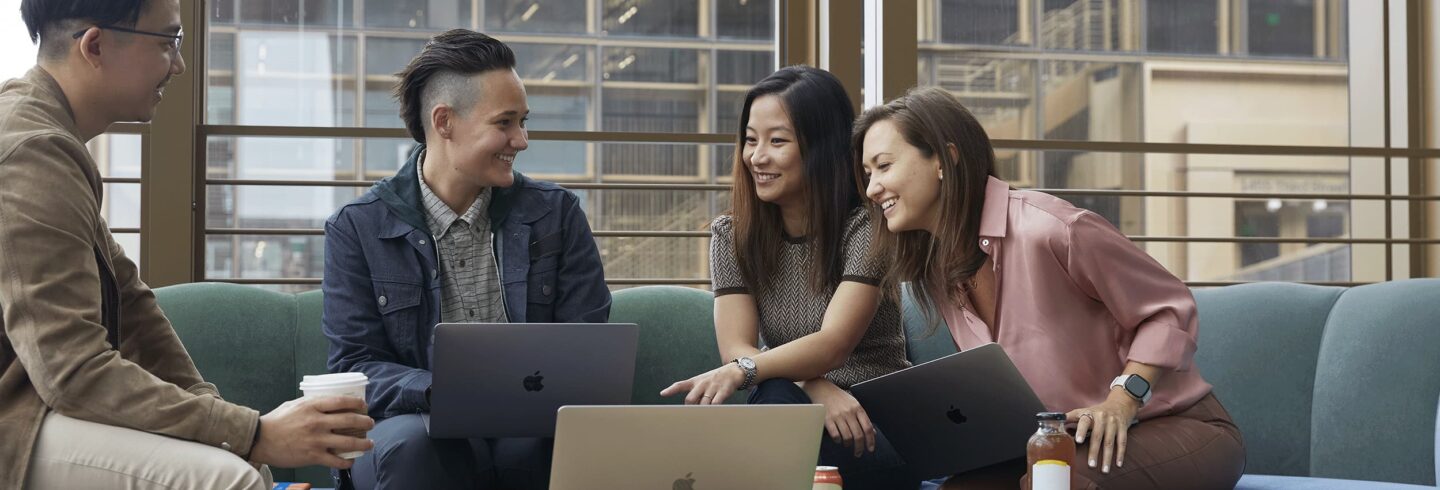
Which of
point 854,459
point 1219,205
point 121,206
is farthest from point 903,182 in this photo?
point 1219,205

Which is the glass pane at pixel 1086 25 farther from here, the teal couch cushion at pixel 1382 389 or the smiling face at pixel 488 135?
the smiling face at pixel 488 135

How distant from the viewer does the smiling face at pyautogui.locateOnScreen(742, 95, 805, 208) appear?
247 cm

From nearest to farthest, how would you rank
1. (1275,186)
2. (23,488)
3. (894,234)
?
(23,488)
(894,234)
(1275,186)

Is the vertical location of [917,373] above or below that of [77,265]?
below

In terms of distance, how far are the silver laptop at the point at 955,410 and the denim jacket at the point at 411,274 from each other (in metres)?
0.63

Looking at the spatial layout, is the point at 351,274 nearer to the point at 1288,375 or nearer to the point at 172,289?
the point at 172,289

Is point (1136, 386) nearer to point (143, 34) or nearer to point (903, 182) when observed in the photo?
point (903, 182)

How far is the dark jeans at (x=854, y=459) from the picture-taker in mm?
2297

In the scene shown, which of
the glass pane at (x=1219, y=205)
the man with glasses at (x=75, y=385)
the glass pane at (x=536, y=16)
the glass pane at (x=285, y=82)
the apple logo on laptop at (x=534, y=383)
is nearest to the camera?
the man with glasses at (x=75, y=385)

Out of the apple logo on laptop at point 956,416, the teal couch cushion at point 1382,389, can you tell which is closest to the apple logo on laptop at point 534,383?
the apple logo on laptop at point 956,416

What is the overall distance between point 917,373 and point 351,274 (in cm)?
107

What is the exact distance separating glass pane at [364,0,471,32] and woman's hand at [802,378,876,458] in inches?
96.1

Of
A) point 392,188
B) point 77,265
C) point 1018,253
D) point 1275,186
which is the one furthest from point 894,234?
point 1275,186

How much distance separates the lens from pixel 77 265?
1536 millimetres
